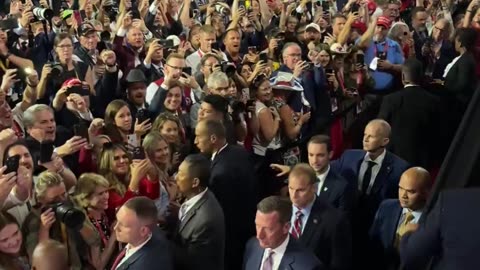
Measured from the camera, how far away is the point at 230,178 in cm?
478

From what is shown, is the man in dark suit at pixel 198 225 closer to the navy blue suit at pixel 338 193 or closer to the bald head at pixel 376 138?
the navy blue suit at pixel 338 193

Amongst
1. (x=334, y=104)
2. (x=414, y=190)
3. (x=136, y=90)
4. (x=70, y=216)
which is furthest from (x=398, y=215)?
(x=334, y=104)

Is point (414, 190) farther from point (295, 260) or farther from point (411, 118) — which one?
point (411, 118)

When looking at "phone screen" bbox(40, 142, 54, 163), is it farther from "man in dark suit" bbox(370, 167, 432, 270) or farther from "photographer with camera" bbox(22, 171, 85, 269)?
"man in dark suit" bbox(370, 167, 432, 270)

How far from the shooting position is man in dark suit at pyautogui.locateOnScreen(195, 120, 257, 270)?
4785 millimetres

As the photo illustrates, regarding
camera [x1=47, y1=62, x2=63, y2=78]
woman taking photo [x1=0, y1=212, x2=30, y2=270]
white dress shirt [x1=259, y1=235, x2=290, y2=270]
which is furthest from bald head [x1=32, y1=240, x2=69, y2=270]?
camera [x1=47, y1=62, x2=63, y2=78]

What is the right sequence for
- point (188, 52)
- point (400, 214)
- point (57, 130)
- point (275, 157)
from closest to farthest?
point (400, 214) < point (57, 130) < point (275, 157) < point (188, 52)

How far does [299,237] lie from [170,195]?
891mm

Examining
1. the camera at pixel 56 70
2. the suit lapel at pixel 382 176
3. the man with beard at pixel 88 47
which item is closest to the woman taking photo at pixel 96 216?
the suit lapel at pixel 382 176

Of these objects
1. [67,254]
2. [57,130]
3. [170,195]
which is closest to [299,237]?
[170,195]

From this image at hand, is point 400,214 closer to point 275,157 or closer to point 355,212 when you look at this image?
point 355,212

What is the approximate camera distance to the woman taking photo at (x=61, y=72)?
5895mm

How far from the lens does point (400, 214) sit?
4352 millimetres

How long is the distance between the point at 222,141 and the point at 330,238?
43.2 inches
